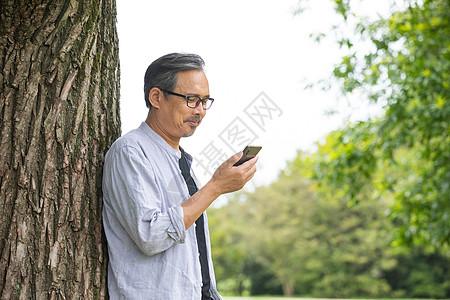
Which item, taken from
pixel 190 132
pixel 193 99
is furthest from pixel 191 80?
pixel 190 132

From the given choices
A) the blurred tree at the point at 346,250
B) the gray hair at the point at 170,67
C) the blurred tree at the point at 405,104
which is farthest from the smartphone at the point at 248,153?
the blurred tree at the point at 346,250

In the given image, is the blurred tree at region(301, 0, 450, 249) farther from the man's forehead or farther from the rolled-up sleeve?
the rolled-up sleeve

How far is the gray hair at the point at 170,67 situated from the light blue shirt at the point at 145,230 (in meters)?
0.22

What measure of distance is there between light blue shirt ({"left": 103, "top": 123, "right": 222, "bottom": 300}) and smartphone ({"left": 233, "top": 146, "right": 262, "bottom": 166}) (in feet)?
0.85

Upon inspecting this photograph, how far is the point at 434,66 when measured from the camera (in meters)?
5.05

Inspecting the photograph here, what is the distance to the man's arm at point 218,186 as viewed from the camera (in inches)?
62.7

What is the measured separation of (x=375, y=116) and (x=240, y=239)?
17.3m

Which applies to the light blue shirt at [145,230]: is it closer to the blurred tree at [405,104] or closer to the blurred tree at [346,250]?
the blurred tree at [405,104]

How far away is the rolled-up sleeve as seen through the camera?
1.54 meters

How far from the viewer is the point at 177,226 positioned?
155 cm

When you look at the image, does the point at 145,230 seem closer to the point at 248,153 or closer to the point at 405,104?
the point at 248,153

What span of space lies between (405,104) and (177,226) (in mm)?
4309

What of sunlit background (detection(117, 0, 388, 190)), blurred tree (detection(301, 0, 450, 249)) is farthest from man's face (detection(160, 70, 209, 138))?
sunlit background (detection(117, 0, 388, 190))

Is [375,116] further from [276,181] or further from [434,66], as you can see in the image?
[276,181]
